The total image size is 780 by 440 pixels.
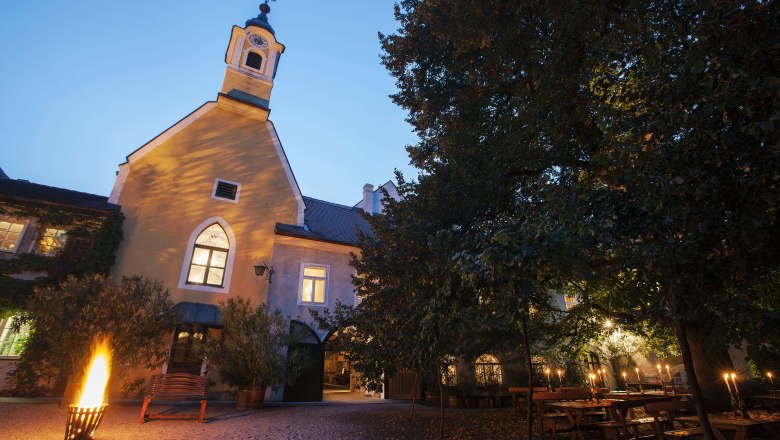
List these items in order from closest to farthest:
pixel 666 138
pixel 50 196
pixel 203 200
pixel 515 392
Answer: pixel 666 138, pixel 515 392, pixel 50 196, pixel 203 200

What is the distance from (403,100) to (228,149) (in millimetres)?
10826

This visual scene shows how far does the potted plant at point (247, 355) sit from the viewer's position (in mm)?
11500

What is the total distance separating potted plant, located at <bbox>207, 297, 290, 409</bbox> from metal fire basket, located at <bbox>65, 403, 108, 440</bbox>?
5.34m

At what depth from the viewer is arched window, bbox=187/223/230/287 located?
1484 cm

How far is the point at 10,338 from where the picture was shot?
1180 cm

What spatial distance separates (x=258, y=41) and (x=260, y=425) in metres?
20.9

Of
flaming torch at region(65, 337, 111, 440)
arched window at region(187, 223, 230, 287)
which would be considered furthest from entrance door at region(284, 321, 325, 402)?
flaming torch at region(65, 337, 111, 440)

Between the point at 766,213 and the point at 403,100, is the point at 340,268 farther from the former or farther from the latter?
the point at 766,213

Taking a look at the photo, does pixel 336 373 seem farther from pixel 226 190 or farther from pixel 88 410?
pixel 88 410

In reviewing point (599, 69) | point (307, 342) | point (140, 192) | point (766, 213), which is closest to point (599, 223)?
point (766, 213)

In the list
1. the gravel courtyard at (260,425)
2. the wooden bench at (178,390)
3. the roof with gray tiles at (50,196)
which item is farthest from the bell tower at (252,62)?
the gravel courtyard at (260,425)

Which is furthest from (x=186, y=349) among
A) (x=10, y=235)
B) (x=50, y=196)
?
(x=50, y=196)

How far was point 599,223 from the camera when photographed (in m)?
4.21

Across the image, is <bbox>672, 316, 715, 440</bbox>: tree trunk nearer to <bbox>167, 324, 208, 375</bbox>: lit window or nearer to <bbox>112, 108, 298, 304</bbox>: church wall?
<bbox>167, 324, 208, 375</bbox>: lit window
